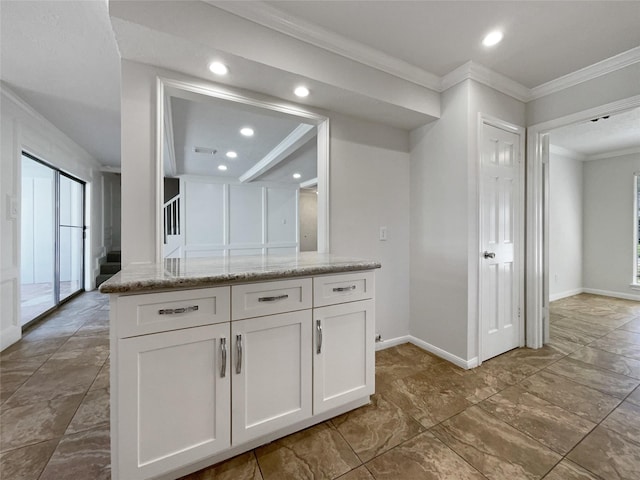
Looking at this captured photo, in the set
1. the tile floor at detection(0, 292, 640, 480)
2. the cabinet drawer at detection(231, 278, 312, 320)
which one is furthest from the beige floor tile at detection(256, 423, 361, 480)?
the cabinet drawer at detection(231, 278, 312, 320)

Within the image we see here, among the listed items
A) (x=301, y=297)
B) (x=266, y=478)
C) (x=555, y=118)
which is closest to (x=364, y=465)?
(x=266, y=478)

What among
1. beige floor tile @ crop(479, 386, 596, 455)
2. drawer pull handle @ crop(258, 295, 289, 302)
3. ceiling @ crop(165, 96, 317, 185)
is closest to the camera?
drawer pull handle @ crop(258, 295, 289, 302)

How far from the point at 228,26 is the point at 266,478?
2.38m

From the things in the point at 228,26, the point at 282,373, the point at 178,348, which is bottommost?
the point at 282,373

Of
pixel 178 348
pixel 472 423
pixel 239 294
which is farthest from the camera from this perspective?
pixel 472 423

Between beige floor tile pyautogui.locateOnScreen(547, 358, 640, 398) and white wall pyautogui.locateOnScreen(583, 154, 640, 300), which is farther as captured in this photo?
white wall pyautogui.locateOnScreen(583, 154, 640, 300)

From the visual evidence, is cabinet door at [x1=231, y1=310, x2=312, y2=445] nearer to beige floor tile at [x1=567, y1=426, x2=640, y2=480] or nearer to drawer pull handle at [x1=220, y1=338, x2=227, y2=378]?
drawer pull handle at [x1=220, y1=338, x2=227, y2=378]

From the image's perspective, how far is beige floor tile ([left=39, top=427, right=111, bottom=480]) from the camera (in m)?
1.25

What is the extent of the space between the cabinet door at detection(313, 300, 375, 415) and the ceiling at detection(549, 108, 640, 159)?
3318 millimetres

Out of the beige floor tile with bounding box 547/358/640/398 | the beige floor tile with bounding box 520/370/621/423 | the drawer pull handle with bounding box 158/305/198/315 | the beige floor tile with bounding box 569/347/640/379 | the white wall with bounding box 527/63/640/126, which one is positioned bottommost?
the beige floor tile with bounding box 520/370/621/423

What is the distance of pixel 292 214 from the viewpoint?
22.3 feet

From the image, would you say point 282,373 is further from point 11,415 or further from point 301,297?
point 11,415

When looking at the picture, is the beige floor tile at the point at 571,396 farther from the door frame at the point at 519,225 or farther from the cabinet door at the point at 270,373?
the cabinet door at the point at 270,373

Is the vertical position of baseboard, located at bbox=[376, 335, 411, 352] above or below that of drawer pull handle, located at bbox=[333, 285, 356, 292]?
below
